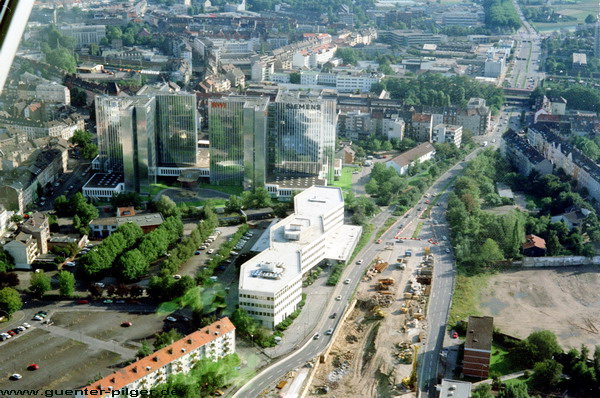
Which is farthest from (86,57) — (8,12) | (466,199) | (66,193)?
(8,12)

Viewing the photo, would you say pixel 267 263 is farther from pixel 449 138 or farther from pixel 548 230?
pixel 449 138

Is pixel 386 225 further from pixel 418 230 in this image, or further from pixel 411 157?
pixel 411 157

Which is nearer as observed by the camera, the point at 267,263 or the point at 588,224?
the point at 267,263

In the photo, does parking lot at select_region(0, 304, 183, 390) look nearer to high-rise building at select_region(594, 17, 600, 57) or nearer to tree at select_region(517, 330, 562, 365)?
tree at select_region(517, 330, 562, 365)

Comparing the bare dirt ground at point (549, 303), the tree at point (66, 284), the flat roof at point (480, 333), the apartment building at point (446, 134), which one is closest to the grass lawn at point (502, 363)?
the flat roof at point (480, 333)

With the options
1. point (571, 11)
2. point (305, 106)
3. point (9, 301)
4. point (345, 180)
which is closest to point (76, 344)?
point (9, 301)
